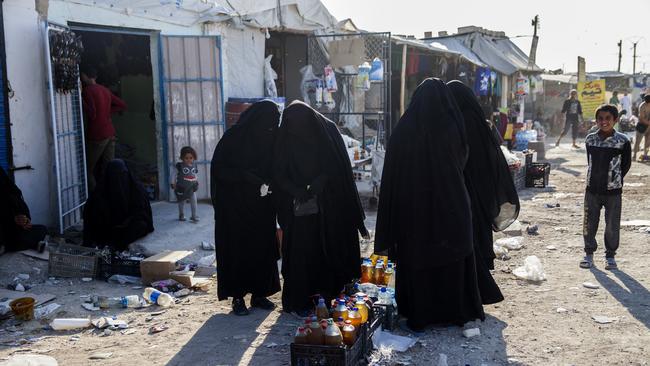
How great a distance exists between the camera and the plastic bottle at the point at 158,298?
4666 mm

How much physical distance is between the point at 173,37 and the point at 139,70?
243cm

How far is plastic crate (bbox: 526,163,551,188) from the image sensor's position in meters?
9.80

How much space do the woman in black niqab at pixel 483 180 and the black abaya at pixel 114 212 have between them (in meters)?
3.43

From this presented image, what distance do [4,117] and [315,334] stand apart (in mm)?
4277

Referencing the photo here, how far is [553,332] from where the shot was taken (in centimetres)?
389

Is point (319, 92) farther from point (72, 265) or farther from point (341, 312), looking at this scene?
point (341, 312)

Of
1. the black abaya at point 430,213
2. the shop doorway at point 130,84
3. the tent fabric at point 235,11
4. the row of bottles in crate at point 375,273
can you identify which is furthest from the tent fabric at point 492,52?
the black abaya at point 430,213

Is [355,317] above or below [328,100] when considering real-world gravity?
below

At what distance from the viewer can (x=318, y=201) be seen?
4.09 meters

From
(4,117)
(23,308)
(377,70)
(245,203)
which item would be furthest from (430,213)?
(377,70)

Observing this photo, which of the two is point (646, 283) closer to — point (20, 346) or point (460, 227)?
point (460, 227)

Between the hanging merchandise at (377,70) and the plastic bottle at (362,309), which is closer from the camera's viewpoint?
the plastic bottle at (362,309)

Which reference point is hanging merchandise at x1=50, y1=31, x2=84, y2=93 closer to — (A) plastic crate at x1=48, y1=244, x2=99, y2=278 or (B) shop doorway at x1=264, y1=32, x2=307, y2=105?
(A) plastic crate at x1=48, y1=244, x2=99, y2=278

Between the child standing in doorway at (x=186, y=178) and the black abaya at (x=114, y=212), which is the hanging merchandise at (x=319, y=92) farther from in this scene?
the black abaya at (x=114, y=212)
